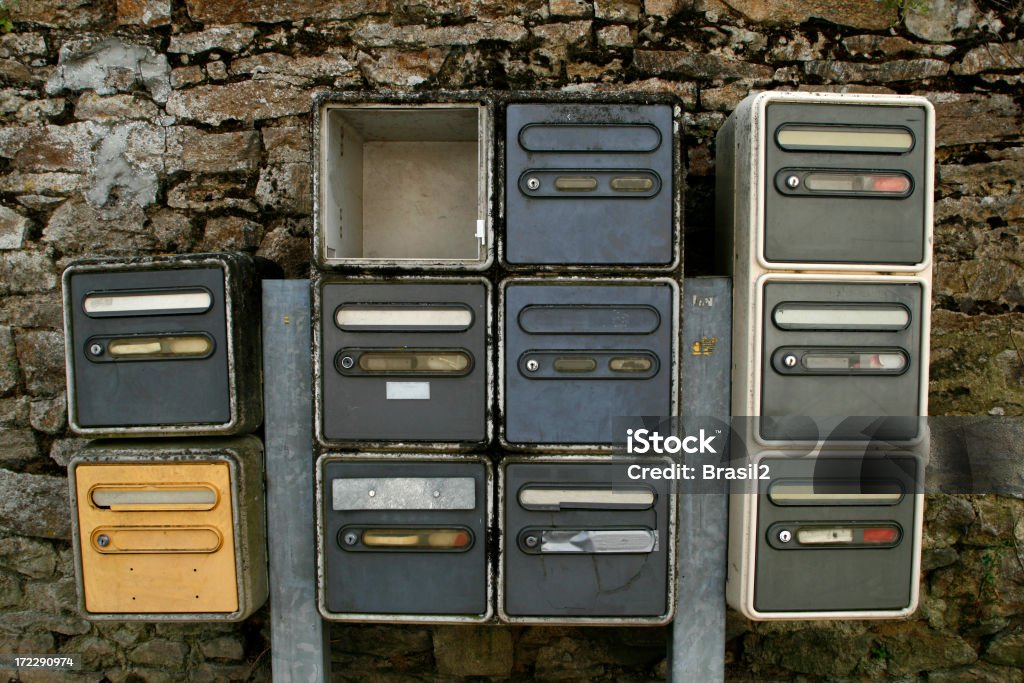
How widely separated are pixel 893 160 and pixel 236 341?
2.17 m

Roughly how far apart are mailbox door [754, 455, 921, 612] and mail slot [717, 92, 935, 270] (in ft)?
2.20

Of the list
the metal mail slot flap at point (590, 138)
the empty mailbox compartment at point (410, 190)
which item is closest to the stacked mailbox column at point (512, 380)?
the metal mail slot flap at point (590, 138)

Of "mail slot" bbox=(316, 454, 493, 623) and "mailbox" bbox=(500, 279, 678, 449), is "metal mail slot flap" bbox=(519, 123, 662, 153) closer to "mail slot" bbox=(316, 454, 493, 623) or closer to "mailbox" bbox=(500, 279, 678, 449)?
"mailbox" bbox=(500, 279, 678, 449)

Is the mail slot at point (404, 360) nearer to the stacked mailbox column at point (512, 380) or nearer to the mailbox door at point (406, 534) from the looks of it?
the stacked mailbox column at point (512, 380)

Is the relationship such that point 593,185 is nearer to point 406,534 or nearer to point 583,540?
point 583,540

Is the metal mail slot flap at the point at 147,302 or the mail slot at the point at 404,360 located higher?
the metal mail slot flap at the point at 147,302

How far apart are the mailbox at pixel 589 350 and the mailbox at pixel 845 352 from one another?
33 centimetres

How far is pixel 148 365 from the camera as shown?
6.82 feet

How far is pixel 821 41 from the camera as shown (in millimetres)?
2654

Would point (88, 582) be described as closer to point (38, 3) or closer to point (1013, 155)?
point (38, 3)

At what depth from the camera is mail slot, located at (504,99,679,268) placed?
2023 mm

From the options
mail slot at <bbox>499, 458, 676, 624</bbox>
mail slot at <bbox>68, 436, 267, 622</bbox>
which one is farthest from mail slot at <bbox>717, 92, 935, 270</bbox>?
mail slot at <bbox>68, 436, 267, 622</bbox>

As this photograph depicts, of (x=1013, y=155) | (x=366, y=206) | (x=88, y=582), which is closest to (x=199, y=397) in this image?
(x=88, y=582)

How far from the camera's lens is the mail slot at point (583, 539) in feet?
6.81
